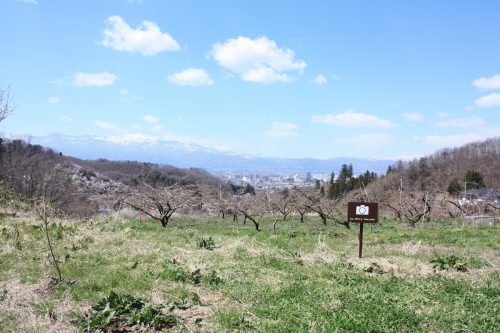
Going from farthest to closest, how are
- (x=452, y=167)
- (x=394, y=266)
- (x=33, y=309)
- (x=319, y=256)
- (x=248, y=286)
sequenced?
1. (x=452, y=167)
2. (x=319, y=256)
3. (x=394, y=266)
4. (x=248, y=286)
5. (x=33, y=309)

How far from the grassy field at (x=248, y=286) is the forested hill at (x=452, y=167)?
60945 millimetres

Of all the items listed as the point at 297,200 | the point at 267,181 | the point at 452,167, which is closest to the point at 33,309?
the point at 297,200

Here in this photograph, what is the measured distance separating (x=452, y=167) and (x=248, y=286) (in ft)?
284

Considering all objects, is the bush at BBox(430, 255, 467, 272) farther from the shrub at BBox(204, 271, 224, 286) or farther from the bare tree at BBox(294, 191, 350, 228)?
the bare tree at BBox(294, 191, 350, 228)

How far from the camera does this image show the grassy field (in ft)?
15.6

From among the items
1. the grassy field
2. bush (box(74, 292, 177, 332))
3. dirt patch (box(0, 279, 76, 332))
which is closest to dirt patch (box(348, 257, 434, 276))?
the grassy field

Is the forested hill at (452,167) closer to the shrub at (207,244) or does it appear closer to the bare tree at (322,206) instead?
the bare tree at (322,206)

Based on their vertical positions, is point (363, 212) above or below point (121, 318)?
above

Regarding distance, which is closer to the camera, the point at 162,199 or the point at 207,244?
the point at 207,244

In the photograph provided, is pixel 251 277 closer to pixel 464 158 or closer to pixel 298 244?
pixel 298 244

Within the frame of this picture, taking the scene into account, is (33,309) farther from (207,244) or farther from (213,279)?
(207,244)

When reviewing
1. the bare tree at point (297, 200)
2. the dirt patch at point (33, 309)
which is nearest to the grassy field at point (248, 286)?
the dirt patch at point (33, 309)

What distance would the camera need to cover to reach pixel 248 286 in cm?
629

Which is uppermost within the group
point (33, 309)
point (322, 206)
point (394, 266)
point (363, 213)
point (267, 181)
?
point (267, 181)
